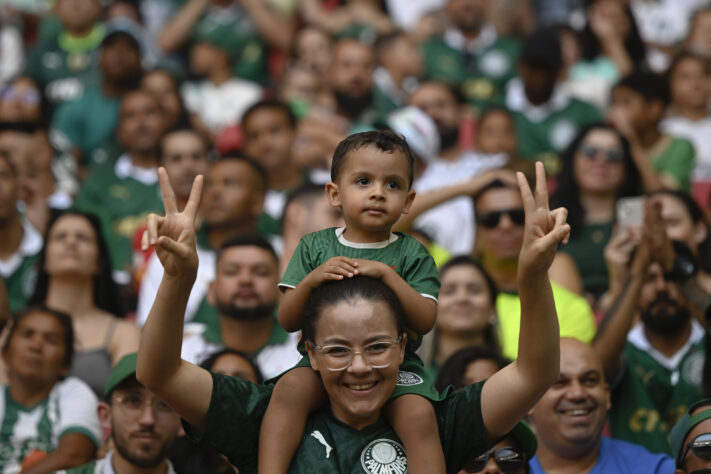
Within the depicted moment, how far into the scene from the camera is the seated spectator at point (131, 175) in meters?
9.90

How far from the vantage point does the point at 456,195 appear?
7.39 metres

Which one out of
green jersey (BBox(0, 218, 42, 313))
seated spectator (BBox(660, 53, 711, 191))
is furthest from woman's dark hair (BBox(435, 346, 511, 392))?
seated spectator (BBox(660, 53, 711, 191))

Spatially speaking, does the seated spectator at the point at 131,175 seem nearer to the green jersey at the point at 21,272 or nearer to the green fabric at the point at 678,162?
the green jersey at the point at 21,272

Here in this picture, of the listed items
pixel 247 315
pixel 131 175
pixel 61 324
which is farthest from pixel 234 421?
pixel 131 175

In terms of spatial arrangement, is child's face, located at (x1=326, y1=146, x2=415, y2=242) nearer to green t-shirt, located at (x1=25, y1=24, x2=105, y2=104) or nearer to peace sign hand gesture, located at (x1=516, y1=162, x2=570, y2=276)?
peace sign hand gesture, located at (x1=516, y1=162, x2=570, y2=276)

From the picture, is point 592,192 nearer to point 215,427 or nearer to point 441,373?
point 441,373

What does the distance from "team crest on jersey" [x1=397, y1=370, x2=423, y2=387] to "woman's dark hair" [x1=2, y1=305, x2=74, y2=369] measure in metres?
3.07

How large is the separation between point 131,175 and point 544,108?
3.81 m

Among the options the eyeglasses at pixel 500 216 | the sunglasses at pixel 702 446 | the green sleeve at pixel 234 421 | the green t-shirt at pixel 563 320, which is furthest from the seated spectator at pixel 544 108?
the green sleeve at pixel 234 421

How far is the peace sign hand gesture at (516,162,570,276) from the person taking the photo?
13.2ft

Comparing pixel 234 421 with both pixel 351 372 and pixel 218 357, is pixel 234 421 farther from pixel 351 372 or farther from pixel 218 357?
pixel 218 357

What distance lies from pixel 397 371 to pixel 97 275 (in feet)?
13.9

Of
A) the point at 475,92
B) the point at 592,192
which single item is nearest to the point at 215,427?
the point at 592,192

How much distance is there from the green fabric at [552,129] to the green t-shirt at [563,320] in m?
3.61
